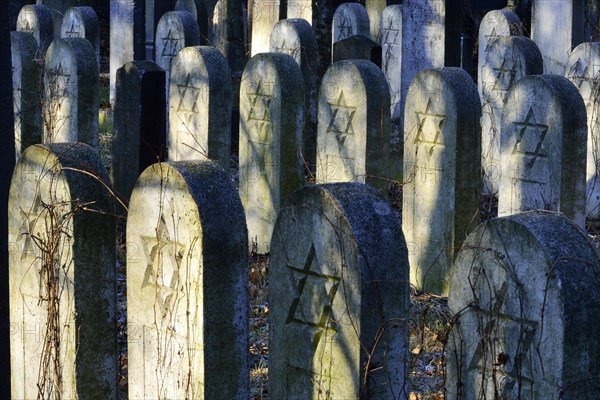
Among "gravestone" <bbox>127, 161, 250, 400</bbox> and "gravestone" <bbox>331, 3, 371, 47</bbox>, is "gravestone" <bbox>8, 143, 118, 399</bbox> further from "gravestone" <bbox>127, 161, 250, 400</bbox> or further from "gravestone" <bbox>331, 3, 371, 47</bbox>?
"gravestone" <bbox>331, 3, 371, 47</bbox>

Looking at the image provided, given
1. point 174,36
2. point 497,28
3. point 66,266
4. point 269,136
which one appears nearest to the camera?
point 66,266

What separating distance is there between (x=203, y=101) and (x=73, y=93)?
5.55 ft

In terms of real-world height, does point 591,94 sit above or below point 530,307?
above

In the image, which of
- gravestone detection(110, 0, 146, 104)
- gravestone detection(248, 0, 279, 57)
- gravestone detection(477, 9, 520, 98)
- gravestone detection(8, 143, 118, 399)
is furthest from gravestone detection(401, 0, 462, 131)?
gravestone detection(8, 143, 118, 399)

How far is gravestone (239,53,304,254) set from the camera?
891 centimetres

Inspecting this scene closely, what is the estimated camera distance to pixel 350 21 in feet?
54.1

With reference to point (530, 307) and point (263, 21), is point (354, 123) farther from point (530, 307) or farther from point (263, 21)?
point (263, 21)

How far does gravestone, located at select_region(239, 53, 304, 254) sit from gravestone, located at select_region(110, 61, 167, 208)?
2.83 feet

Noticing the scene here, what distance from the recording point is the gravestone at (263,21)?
14016 mm

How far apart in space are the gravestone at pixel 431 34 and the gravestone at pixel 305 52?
1.40m

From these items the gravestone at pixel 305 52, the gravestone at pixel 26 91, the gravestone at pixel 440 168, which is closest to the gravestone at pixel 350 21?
the gravestone at pixel 305 52

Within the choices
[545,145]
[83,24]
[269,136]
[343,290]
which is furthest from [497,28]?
[343,290]

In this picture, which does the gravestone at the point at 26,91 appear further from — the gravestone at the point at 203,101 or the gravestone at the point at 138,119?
the gravestone at the point at 203,101

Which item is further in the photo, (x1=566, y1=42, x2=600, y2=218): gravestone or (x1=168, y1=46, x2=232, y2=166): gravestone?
(x1=566, y1=42, x2=600, y2=218): gravestone
